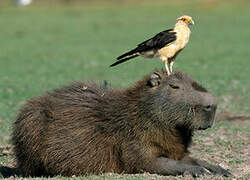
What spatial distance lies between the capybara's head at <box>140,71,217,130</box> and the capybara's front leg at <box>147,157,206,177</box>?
0.43m

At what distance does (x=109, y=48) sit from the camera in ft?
79.0

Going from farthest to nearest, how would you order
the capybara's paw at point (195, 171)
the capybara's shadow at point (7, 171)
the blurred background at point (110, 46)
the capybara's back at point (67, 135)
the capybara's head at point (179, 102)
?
the blurred background at point (110, 46) < the capybara's shadow at point (7, 171) < the capybara's back at point (67, 135) < the capybara's head at point (179, 102) < the capybara's paw at point (195, 171)

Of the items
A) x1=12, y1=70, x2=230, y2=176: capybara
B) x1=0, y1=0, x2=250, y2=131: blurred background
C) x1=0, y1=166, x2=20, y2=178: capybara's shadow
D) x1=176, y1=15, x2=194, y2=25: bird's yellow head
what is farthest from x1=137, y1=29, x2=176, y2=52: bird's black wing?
x1=0, y1=0, x2=250, y2=131: blurred background

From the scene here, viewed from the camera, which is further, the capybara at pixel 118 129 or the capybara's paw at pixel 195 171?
the capybara at pixel 118 129

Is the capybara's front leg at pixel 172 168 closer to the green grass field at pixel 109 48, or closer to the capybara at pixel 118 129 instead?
the capybara at pixel 118 129

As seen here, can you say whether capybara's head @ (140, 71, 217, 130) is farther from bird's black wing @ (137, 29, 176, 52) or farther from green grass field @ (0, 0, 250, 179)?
green grass field @ (0, 0, 250, 179)

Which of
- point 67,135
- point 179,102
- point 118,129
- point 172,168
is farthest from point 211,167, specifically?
point 67,135

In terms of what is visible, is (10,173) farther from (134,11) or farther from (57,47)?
(134,11)

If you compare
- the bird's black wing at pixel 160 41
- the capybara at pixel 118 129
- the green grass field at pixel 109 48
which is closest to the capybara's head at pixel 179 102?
the capybara at pixel 118 129

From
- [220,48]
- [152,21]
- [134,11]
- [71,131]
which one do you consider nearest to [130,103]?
[71,131]

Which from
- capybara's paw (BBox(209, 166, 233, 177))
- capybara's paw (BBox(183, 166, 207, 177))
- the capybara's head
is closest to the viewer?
capybara's paw (BBox(183, 166, 207, 177))

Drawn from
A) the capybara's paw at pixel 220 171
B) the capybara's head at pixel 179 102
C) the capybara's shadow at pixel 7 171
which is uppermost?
the capybara's head at pixel 179 102

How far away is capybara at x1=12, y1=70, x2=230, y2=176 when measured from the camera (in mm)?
6348

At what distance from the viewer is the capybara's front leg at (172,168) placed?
20.5 feet
